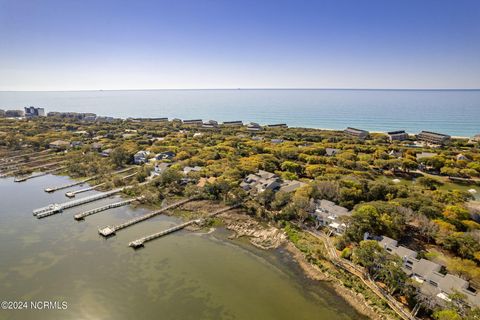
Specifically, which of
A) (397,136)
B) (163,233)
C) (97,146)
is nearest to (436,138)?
(397,136)

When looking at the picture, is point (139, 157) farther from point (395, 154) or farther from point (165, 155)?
point (395, 154)

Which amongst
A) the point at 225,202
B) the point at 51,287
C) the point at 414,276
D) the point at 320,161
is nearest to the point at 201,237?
the point at 225,202

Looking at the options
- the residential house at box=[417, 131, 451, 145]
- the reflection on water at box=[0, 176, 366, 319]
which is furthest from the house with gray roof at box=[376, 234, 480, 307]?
the residential house at box=[417, 131, 451, 145]

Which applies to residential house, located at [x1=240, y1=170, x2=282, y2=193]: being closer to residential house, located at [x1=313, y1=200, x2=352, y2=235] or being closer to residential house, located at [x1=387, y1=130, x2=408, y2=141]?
residential house, located at [x1=313, y1=200, x2=352, y2=235]

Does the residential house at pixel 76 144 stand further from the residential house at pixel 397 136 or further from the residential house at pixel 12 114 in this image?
the residential house at pixel 397 136

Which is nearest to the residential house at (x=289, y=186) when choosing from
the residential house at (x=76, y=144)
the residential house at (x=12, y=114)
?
the residential house at (x=76, y=144)

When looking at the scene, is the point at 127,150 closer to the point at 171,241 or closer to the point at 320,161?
the point at 171,241
